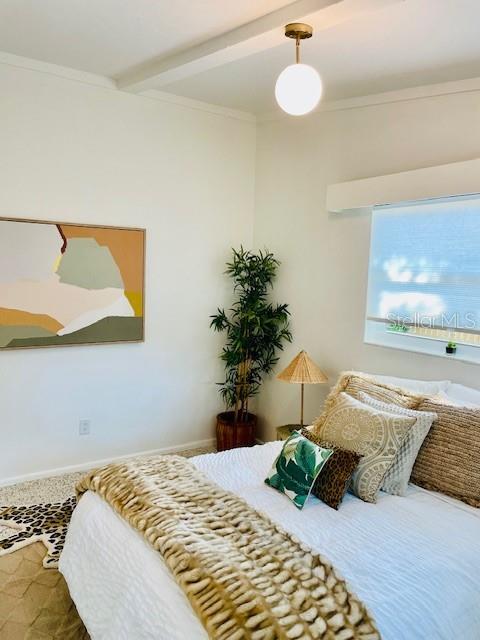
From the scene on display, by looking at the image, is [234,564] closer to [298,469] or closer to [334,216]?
[298,469]

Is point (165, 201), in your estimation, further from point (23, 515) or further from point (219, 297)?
point (23, 515)

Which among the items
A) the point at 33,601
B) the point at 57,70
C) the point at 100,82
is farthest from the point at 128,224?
the point at 33,601

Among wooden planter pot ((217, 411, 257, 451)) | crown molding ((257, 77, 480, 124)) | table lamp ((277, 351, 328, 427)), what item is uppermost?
crown molding ((257, 77, 480, 124))

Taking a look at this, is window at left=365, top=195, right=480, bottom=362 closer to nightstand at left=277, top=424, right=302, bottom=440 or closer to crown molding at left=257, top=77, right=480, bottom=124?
crown molding at left=257, top=77, right=480, bottom=124

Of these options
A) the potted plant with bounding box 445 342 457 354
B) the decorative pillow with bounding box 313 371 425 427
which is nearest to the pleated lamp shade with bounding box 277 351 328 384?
the decorative pillow with bounding box 313 371 425 427

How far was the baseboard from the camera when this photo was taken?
129 inches

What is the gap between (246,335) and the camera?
3.80 metres

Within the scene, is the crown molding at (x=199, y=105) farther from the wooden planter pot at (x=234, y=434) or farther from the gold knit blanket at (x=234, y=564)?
the gold knit blanket at (x=234, y=564)

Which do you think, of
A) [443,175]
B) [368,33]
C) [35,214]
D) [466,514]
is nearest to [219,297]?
[35,214]

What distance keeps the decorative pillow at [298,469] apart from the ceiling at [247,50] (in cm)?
180

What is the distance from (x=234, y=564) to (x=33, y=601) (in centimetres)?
123

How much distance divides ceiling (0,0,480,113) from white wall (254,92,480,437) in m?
0.22

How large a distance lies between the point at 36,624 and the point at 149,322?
204 centimetres

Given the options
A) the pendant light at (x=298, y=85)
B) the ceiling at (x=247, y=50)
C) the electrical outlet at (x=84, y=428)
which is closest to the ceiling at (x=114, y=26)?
the ceiling at (x=247, y=50)
